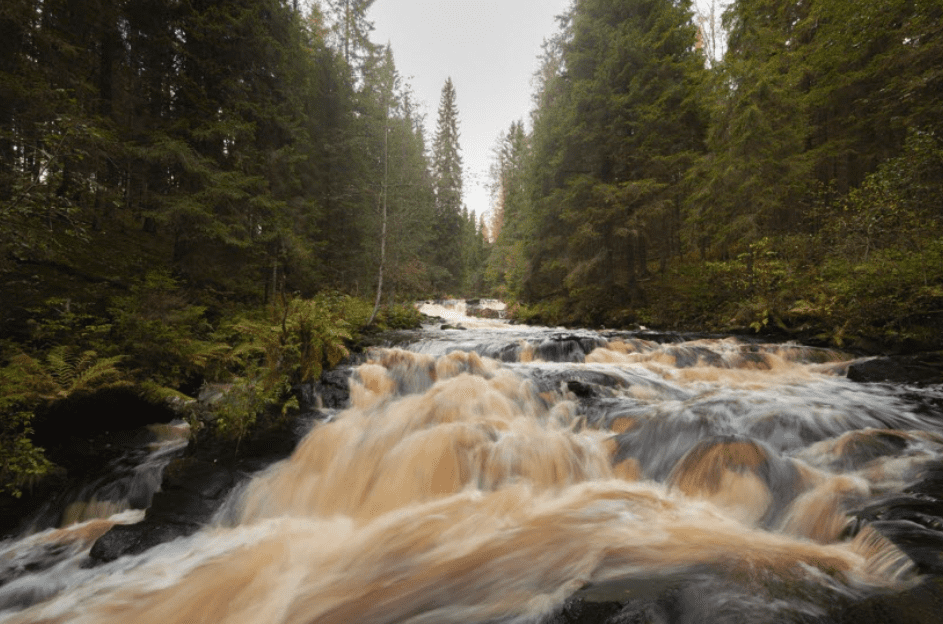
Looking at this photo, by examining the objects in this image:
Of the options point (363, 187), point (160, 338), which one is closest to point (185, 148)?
point (160, 338)

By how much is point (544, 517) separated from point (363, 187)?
549 inches

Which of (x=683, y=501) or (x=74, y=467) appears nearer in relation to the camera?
(x=683, y=501)

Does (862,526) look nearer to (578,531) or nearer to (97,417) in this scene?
(578,531)

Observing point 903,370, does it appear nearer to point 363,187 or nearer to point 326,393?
point 326,393

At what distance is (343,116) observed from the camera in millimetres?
16875

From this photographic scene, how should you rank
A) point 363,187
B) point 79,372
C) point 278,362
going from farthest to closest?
1. point 363,187
2. point 278,362
3. point 79,372

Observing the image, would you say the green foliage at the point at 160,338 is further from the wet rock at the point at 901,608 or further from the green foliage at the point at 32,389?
the wet rock at the point at 901,608

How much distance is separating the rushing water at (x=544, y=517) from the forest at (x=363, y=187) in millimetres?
1485

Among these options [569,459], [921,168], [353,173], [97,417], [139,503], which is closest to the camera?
[139,503]

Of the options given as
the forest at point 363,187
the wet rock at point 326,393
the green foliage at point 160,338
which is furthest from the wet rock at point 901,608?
the green foliage at point 160,338

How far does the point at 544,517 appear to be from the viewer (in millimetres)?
3764

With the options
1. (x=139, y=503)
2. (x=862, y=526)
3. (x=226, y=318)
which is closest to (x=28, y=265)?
(x=226, y=318)

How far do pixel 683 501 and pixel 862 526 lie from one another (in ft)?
4.17

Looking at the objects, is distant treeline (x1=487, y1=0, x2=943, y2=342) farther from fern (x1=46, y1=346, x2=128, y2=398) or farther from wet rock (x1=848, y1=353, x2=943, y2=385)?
fern (x1=46, y1=346, x2=128, y2=398)
